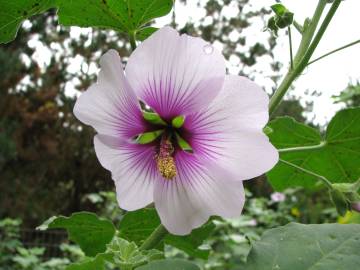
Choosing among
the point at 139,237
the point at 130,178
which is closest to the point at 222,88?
the point at 130,178

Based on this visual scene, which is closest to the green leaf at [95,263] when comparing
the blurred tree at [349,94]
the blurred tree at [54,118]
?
the blurred tree at [349,94]

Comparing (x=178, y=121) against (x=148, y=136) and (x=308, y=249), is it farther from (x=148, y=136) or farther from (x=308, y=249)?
(x=308, y=249)

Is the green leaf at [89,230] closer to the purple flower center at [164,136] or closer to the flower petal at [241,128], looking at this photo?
the purple flower center at [164,136]

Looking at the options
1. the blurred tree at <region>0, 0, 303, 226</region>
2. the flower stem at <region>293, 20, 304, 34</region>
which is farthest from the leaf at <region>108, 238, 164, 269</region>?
the blurred tree at <region>0, 0, 303, 226</region>

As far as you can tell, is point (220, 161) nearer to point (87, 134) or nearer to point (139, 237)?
point (139, 237)

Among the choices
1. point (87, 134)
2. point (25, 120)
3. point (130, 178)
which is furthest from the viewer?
point (87, 134)

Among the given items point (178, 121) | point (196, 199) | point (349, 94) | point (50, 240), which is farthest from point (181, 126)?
point (50, 240)
